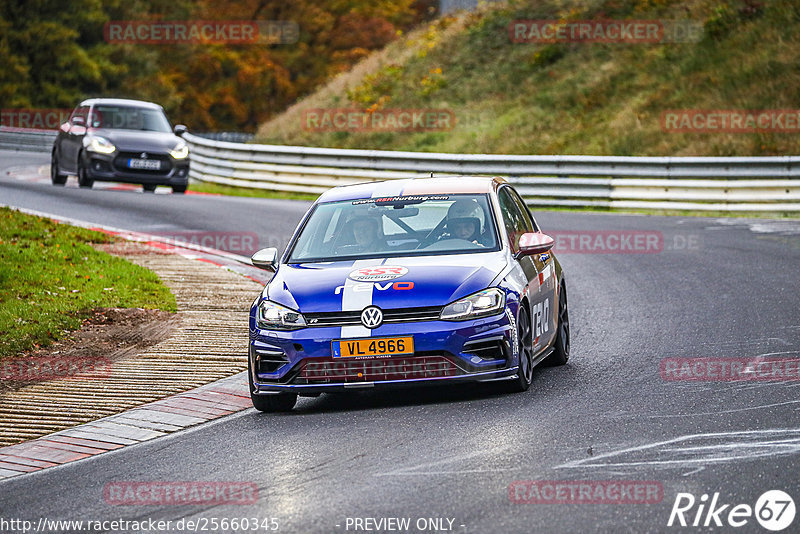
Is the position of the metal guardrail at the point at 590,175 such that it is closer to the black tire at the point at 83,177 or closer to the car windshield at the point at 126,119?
the car windshield at the point at 126,119

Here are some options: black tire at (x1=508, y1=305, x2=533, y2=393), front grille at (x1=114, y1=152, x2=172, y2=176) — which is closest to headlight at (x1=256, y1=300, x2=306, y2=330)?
black tire at (x1=508, y1=305, x2=533, y2=393)

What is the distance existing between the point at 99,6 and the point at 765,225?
155 feet

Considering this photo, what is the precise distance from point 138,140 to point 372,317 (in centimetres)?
1767

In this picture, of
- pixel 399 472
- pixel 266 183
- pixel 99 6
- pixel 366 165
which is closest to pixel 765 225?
pixel 366 165

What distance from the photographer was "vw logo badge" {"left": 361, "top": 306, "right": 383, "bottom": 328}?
323 inches

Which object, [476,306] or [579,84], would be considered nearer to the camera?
[476,306]

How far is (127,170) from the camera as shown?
24734 millimetres

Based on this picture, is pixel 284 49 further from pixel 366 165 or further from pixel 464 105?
pixel 366 165

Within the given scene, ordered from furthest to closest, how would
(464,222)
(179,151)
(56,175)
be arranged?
(56,175) → (179,151) → (464,222)

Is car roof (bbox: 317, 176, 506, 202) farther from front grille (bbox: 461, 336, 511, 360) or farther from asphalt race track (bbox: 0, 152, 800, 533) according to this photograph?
front grille (bbox: 461, 336, 511, 360)

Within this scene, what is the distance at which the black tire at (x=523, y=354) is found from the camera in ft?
27.8

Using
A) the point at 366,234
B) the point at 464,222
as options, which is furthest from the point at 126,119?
the point at 464,222

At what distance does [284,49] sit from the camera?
70.3 m

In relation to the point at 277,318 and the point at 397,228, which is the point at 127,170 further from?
the point at 277,318
